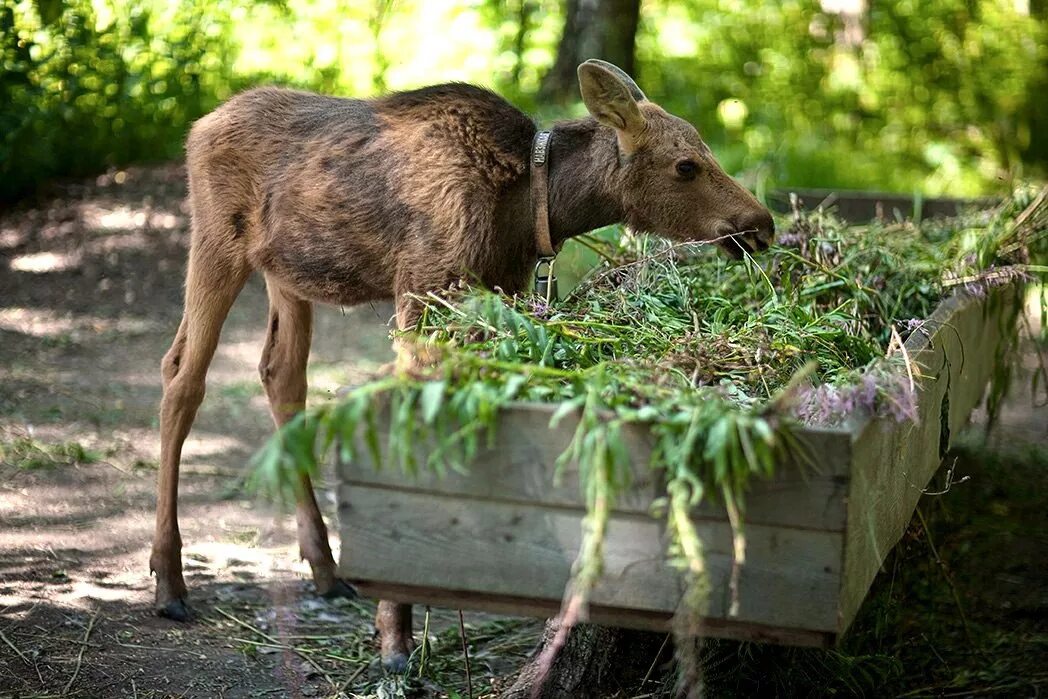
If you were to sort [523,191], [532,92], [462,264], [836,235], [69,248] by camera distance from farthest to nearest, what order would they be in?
[532,92], [69,248], [836,235], [523,191], [462,264]

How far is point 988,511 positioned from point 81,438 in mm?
4814

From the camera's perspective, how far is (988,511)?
622cm

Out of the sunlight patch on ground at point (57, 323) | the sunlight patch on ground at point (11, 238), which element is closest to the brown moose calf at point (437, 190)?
the sunlight patch on ground at point (57, 323)

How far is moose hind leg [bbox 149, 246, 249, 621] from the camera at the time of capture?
500 cm

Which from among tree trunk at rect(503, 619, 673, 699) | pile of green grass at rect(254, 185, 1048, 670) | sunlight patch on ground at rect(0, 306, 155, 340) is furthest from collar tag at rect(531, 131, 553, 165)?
sunlight patch on ground at rect(0, 306, 155, 340)

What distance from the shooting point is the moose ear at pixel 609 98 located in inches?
170

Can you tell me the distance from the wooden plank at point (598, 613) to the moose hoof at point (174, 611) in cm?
196

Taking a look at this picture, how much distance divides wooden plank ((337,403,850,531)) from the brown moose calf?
1.14 m

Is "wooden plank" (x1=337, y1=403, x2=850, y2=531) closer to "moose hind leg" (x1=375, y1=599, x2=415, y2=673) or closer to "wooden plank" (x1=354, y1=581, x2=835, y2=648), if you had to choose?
"wooden plank" (x1=354, y1=581, x2=835, y2=648)

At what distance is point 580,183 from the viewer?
4496 mm

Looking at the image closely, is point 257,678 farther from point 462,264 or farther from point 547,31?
point 547,31

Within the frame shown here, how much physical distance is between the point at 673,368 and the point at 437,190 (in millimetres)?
1244

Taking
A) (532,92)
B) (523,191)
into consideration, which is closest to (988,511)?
(523,191)

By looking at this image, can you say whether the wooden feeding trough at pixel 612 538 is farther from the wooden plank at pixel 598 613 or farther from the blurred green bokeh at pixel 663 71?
the blurred green bokeh at pixel 663 71
